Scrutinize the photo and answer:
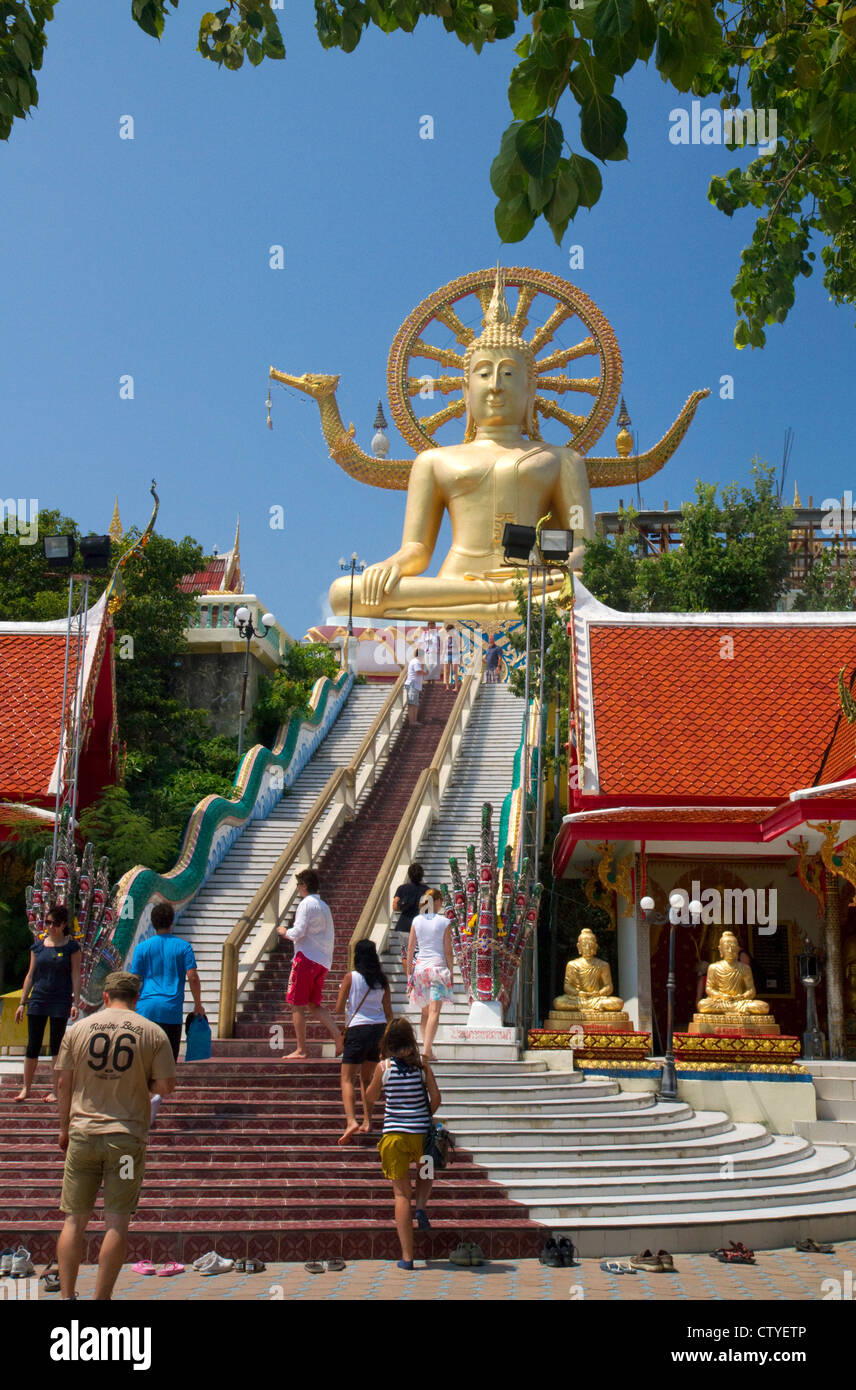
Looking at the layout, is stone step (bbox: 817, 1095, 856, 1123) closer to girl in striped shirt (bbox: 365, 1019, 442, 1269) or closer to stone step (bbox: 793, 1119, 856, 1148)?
stone step (bbox: 793, 1119, 856, 1148)

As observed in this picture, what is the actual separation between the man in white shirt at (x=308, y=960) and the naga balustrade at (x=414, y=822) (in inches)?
22.4

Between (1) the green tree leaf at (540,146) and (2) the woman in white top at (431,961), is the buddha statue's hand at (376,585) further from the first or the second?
(1) the green tree leaf at (540,146)

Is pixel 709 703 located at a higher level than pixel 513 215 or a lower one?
higher

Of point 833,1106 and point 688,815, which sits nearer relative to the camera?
point 833,1106

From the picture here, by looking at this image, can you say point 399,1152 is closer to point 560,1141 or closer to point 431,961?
point 560,1141

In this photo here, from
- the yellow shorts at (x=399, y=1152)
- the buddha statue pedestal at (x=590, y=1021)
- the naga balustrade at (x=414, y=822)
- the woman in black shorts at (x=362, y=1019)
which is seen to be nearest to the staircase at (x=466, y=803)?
the naga balustrade at (x=414, y=822)

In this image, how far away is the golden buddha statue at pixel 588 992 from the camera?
1220cm

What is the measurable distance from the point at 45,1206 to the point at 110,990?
2.64 metres

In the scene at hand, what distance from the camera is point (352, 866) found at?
15086 mm

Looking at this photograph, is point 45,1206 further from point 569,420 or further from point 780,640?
point 569,420

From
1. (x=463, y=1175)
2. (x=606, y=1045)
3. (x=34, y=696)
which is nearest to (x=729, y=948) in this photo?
(x=606, y=1045)

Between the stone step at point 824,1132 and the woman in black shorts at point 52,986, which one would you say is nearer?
the woman in black shorts at point 52,986

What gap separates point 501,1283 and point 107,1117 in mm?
2362

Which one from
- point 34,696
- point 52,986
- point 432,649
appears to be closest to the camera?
point 52,986
